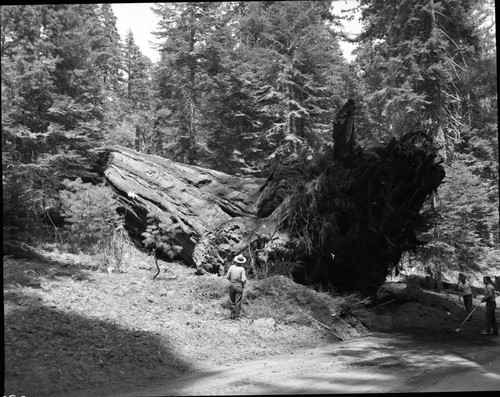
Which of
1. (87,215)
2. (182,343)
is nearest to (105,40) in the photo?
(87,215)

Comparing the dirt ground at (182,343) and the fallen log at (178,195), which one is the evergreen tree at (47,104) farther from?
Result: the dirt ground at (182,343)

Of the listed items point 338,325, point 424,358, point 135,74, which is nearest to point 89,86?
point 338,325

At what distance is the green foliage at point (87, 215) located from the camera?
1436 cm

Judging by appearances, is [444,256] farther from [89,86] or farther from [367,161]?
[89,86]

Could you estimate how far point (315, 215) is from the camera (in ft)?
48.3

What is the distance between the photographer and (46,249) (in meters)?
14.3

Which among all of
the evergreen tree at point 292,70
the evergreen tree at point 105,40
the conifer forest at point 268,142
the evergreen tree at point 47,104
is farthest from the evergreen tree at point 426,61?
the evergreen tree at point 105,40

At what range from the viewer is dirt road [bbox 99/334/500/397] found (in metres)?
6.87

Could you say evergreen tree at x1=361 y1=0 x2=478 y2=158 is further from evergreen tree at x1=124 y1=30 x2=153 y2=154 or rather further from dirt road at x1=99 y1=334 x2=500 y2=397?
evergreen tree at x1=124 y1=30 x2=153 y2=154

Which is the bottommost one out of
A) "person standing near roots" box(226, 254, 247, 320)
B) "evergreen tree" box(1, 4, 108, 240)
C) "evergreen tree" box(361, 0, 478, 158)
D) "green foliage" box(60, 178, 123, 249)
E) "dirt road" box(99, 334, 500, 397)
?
"dirt road" box(99, 334, 500, 397)

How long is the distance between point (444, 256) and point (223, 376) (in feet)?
54.1

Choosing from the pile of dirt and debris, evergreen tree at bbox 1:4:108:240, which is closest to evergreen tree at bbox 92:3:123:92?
evergreen tree at bbox 1:4:108:240

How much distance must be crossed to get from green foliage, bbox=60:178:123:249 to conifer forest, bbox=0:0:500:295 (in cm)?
6

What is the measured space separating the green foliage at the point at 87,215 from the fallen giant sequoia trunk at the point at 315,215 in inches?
65.9
